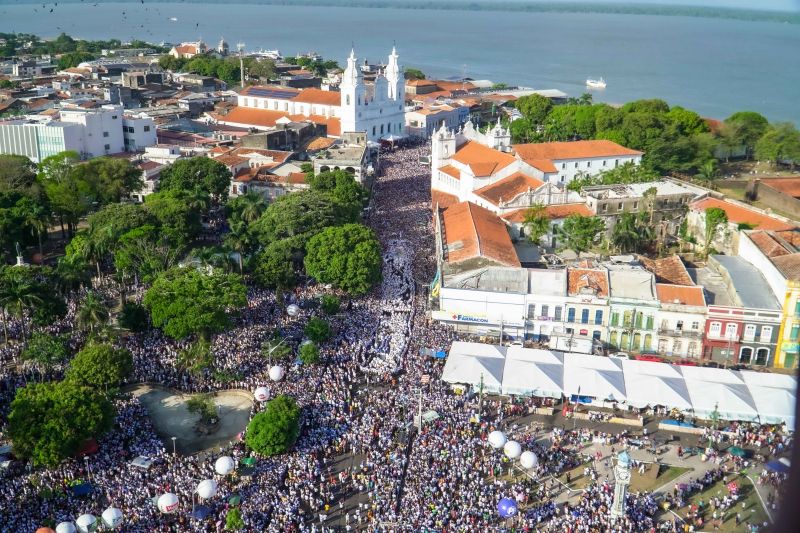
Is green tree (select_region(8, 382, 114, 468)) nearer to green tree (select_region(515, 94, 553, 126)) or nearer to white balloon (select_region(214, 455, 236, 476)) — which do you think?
white balloon (select_region(214, 455, 236, 476))

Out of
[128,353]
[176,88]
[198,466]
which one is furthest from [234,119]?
[198,466]

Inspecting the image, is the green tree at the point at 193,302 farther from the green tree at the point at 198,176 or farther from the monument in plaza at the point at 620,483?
the green tree at the point at 198,176

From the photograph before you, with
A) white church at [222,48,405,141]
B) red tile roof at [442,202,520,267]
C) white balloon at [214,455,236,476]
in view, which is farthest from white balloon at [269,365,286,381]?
white church at [222,48,405,141]

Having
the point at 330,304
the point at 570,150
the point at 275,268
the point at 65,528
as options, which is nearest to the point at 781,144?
the point at 570,150

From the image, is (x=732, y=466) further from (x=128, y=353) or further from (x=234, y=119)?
(x=234, y=119)

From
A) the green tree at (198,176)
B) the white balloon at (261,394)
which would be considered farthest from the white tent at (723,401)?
the green tree at (198,176)

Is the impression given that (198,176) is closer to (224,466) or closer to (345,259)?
(345,259)
